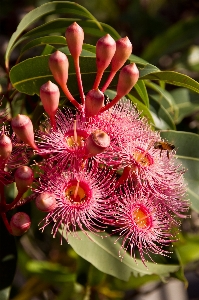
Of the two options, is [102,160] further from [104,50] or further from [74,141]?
[104,50]

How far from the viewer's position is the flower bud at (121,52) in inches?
37.4

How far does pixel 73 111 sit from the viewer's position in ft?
3.64

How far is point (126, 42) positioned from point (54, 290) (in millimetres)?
1440

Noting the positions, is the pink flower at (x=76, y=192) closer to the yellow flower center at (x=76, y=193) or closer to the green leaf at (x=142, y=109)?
the yellow flower center at (x=76, y=193)

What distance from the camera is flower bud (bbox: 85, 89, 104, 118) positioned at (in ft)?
2.96

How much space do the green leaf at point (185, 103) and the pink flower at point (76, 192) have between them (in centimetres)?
69

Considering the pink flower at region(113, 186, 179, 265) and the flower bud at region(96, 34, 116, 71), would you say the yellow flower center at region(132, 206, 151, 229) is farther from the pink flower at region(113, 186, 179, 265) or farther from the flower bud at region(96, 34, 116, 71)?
the flower bud at region(96, 34, 116, 71)

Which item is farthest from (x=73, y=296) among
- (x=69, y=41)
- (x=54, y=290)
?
(x=69, y=41)

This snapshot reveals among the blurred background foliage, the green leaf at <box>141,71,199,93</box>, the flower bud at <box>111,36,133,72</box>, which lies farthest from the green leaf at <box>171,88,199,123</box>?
the flower bud at <box>111,36,133,72</box>

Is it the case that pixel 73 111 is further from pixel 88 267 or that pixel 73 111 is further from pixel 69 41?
pixel 88 267

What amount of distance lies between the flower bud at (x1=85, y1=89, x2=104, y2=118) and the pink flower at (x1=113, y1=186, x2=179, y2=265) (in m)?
0.18

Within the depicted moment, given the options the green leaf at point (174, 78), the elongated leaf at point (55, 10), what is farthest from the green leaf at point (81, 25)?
the green leaf at point (174, 78)

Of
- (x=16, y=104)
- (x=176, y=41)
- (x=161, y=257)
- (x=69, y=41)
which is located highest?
(x=176, y=41)

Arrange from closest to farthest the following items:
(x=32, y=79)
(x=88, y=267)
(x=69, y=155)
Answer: (x=69, y=155) < (x=32, y=79) < (x=88, y=267)
